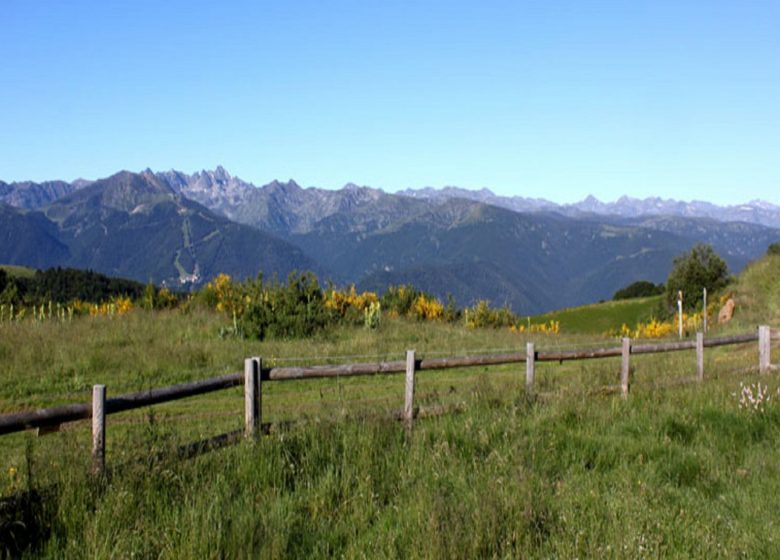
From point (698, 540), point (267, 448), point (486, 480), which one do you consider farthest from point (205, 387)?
point (698, 540)

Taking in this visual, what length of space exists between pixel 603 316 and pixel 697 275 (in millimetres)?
23971

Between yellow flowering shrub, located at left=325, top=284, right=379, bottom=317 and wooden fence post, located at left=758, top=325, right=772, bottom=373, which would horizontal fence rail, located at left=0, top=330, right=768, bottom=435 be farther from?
yellow flowering shrub, located at left=325, top=284, right=379, bottom=317

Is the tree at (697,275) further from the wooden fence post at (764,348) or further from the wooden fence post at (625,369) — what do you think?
the wooden fence post at (625,369)

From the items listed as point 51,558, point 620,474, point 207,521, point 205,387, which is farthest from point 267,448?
point 620,474

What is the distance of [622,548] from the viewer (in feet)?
17.0

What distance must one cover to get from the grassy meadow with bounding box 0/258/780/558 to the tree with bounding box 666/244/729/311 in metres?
39.3

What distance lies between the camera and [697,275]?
49312 millimetres

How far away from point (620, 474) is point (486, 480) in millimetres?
1569

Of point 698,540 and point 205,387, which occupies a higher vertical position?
point 205,387

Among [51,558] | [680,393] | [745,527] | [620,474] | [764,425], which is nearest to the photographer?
[51,558]

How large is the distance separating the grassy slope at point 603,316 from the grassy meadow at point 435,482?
5434 cm

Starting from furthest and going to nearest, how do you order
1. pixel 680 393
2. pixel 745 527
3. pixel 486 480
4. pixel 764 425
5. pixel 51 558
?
pixel 680 393, pixel 764 425, pixel 486 480, pixel 745 527, pixel 51 558

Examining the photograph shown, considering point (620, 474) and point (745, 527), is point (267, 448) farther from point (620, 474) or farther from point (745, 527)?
point (745, 527)

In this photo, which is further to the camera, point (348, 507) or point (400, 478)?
point (400, 478)
